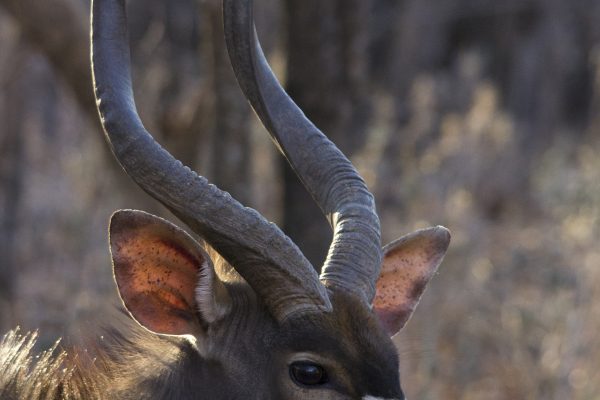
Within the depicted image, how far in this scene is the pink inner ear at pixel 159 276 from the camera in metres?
4.36

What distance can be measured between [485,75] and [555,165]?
7.59 m

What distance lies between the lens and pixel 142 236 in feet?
14.3

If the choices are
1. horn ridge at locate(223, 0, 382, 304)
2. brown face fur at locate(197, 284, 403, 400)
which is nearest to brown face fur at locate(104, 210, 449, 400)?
brown face fur at locate(197, 284, 403, 400)

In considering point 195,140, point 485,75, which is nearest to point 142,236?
point 195,140

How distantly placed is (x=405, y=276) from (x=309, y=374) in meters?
1.14

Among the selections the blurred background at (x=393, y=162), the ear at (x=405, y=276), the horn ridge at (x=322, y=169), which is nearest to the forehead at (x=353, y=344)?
the horn ridge at (x=322, y=169)

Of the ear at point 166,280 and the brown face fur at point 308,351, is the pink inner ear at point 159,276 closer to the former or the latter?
the ear at point 166,280

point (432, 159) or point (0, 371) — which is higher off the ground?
point (432, 159)

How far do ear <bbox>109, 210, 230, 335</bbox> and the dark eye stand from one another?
15.5 inches

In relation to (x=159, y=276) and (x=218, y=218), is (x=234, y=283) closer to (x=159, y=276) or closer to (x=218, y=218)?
(x=159, y=276)

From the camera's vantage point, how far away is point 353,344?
4.36 meters

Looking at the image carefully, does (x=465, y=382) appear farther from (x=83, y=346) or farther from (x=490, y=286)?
(x=83, y=346)

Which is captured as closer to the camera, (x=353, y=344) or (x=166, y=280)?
(x=353, y=344)

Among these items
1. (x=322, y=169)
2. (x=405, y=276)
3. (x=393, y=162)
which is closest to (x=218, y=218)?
(x=322, y=169)
